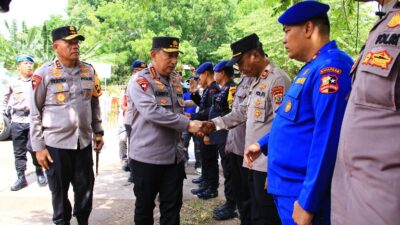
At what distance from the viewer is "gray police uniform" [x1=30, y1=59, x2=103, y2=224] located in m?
3.81

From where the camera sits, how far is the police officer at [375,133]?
4.65 ft

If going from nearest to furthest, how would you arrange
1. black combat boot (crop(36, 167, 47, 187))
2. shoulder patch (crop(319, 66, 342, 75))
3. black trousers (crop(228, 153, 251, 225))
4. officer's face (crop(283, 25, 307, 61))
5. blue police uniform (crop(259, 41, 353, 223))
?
blue police uniform (crop(259, 41, 353, 223)) → shoulder patch (crop(319, 66, 342, 75)) → officer's face (crop(283, 25, 307, 61)) → black trousers (crop(228, 153, 251, 225)) → black combat boot (crop(36, 167, 47, 187))

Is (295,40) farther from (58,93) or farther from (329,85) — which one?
(58,93)

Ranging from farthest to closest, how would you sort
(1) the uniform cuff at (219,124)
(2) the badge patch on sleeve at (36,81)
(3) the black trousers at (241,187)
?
(3) the black trousers at (241,187) < (1) the uniform cuff at (219,124) < (2) the badge patch on sleeve at (36,81)

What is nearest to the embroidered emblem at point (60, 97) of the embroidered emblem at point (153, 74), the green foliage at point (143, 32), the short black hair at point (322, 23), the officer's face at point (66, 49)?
the officer's face at point (66, 49)

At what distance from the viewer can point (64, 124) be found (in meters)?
3.83

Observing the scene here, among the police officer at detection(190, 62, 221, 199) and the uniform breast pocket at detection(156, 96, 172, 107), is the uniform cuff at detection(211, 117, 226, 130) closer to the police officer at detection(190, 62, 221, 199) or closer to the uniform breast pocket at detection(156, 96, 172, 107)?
the uniform breast pocket at detection(156, 96, 172, 107)

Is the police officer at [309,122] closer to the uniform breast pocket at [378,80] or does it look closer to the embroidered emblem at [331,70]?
the embroidered emblem at [331,70]

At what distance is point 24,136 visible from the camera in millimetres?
6590

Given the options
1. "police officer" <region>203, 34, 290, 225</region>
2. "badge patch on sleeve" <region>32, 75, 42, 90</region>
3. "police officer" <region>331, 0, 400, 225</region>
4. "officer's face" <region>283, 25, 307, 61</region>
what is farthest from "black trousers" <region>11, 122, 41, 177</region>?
"police officer" <region>331, 0, 400, 225</region>

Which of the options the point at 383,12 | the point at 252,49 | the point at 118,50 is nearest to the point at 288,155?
the point at 383,12

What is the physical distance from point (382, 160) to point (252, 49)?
2.37 m

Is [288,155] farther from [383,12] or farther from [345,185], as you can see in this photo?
[383,12]

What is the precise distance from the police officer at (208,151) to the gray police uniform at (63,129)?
234cm
